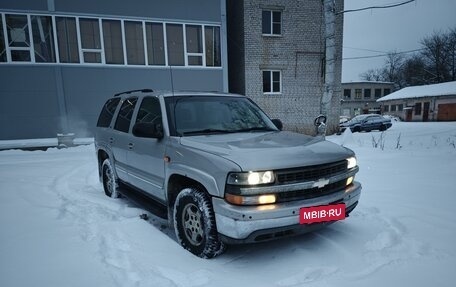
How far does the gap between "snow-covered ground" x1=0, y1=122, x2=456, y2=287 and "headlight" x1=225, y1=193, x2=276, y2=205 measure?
72 cm

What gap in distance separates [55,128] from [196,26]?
26.9 feet

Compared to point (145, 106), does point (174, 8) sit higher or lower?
higher

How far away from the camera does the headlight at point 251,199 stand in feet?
8.41

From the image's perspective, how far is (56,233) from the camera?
351 cm

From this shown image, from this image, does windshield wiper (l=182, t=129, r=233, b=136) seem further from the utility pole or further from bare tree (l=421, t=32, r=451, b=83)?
bare tree (l=421, t=32, r=451, b=83)

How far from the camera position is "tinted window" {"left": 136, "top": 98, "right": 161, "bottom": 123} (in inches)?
148

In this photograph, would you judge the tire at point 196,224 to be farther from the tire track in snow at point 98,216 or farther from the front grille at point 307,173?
the front grille at point 307,173

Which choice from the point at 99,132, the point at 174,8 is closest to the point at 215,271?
the point at 99,132

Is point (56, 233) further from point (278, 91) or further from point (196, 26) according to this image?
point (278, 91)

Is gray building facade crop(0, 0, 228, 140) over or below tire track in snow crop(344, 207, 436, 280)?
over

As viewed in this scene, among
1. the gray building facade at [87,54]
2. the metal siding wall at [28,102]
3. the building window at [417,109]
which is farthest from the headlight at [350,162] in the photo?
the building window at [417,109]

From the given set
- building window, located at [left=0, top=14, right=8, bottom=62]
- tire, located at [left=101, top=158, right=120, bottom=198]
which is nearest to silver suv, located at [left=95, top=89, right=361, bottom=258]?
tire, located at [left=101, top=158, right=120, bottom=198]

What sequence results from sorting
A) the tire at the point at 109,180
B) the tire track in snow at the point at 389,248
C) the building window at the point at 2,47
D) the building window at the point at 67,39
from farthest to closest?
the building window at the point at 67,39
the building window at the point at 2,47
the tire at the point at 109,180
the tire track in snow at the point at 389,248

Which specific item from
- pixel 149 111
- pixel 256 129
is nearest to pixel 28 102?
pixel 149 111
